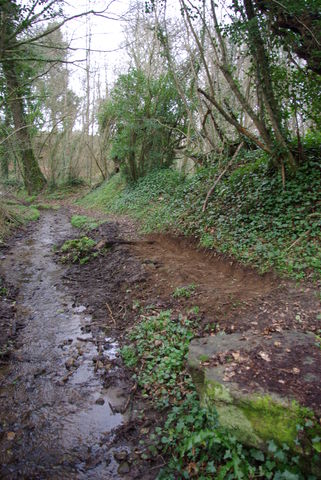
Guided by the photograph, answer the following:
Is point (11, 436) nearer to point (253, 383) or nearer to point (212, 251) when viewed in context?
point (253, 383)

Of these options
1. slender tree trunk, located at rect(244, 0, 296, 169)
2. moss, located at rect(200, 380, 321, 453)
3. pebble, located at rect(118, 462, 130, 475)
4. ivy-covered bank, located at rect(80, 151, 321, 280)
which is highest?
slender tree trunk, located at rect(244, 0, 296, 169)

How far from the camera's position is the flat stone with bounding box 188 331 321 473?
2.60m

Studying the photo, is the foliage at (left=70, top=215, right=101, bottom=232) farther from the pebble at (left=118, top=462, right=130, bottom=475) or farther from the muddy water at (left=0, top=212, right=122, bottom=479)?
the pebble at (left=118, top=462, right=130, bottom=475)

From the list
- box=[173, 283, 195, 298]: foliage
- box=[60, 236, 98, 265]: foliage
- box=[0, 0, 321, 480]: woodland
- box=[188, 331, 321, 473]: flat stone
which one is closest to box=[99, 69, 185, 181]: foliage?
box=[0, 0, 321, 480]: woodland

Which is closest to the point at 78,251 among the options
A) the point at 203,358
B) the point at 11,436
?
the point at 11,436

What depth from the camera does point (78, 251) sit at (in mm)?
8750

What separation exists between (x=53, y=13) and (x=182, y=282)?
5.93 metres

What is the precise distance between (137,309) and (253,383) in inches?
119

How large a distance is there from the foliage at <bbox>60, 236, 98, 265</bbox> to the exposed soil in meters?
0.23

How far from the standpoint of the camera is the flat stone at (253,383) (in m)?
2.60

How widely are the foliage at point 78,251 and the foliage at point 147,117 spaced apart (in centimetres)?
704

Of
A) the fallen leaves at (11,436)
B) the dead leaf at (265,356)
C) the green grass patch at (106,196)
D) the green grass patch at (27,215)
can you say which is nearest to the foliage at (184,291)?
the dead leaf at (265,356)

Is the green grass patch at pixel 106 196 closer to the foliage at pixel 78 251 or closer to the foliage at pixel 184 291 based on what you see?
the foliage at pixel 78 251

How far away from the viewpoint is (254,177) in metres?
8.16
